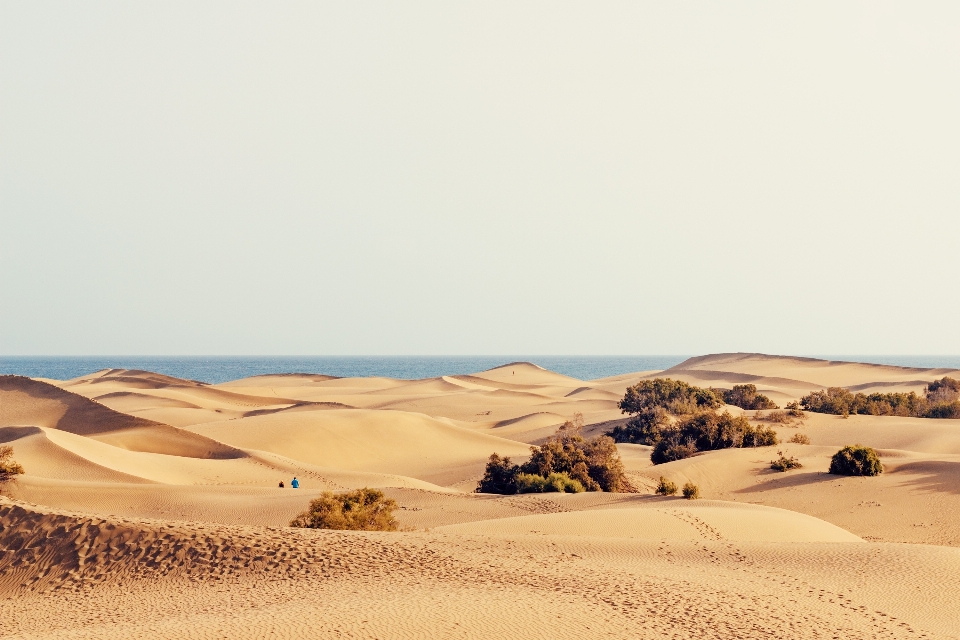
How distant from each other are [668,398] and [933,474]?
15538mm

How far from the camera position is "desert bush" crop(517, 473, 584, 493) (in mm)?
21266

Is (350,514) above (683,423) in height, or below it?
below

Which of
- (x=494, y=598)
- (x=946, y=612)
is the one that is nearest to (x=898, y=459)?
(x=946, y=612)

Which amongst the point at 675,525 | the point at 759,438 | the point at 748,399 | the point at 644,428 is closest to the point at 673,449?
the point at 759,438

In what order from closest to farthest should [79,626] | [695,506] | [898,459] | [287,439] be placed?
1. [79,626]
2. [695,506]
3. [898,459]
4. [287,439]

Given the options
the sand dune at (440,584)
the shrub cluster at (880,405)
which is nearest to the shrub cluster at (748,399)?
the shrub cluster at (880,405)

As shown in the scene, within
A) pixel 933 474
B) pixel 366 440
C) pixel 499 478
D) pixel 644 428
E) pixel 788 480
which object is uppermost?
pixel 644 428

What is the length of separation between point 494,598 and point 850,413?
30.4m

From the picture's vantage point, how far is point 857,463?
22.7 m

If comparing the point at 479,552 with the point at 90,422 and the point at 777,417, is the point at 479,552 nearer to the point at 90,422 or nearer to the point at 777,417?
the point at 777,417

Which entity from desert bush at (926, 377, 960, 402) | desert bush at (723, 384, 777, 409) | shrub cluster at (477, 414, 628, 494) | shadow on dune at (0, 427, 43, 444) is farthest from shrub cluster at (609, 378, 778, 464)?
shadow on dune at (0, 427, 43, 444)

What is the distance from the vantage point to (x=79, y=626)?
9484 millimetres

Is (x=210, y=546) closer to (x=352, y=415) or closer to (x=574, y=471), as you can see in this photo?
(x=574, y=471)

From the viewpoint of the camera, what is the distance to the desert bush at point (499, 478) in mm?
22250
